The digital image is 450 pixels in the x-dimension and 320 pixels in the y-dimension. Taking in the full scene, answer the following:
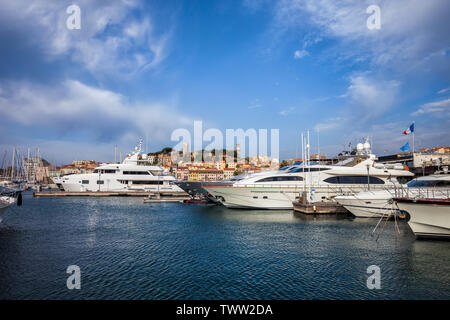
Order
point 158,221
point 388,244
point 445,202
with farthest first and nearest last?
point 158,221 < point 388,244 < point 445,202

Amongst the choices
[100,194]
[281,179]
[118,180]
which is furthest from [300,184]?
[118,180]

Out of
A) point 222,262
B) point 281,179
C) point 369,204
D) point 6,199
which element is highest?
point 281,179

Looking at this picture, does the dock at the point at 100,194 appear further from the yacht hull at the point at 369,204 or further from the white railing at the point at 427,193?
the white railing at the point at 427,193

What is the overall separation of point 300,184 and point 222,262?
57.7 feet

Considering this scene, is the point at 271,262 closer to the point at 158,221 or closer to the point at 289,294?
the point at 289,294

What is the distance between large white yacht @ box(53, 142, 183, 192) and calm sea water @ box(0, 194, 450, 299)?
35.8 m

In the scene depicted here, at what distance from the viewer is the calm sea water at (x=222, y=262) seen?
9.01 m

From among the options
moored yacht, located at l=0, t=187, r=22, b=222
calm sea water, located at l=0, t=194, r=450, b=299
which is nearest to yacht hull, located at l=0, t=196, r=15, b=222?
moored yacht, located at l=0, t=187, r=22, b=222

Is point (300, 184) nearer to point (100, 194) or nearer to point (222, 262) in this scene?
point (222, 262)

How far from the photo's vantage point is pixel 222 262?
1195 centimetres

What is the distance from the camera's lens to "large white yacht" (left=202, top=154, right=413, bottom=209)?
90.2 ft

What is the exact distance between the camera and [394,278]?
9.90 meters
